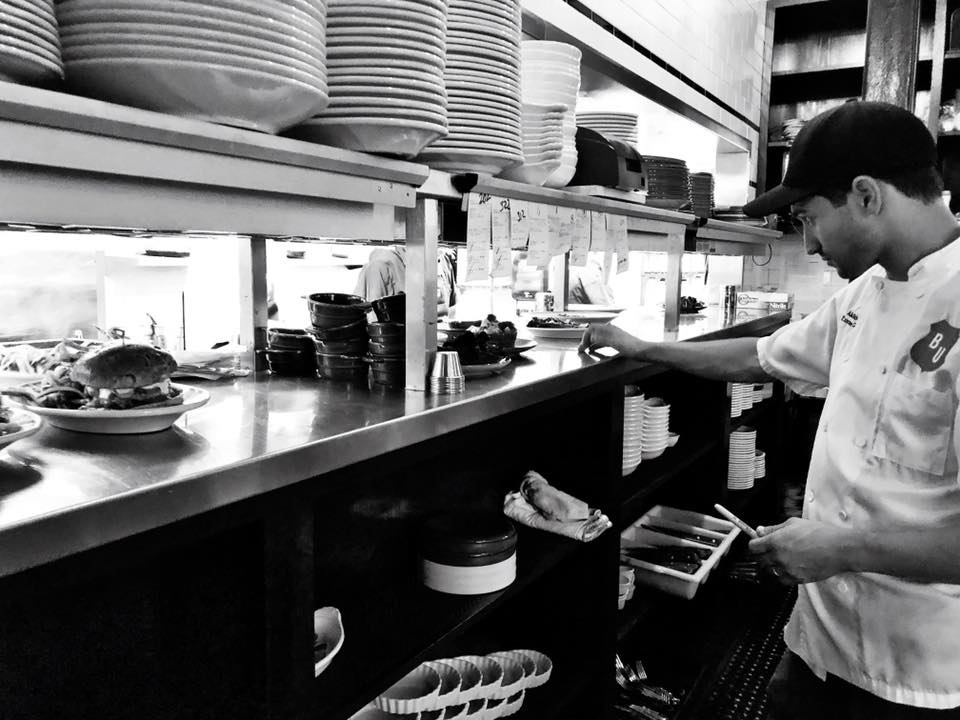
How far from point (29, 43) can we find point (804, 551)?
1635 millimetres

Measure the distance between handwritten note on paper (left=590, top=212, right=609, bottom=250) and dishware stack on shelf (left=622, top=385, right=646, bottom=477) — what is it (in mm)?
597

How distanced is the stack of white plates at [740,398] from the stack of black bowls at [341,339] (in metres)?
2.43

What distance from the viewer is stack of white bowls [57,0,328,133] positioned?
1046mm

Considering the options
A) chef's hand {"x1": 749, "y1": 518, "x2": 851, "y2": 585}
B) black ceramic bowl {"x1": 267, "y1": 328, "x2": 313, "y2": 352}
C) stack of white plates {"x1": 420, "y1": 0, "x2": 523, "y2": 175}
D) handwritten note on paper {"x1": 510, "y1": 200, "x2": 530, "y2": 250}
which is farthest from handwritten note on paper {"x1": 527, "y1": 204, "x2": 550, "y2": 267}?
chef's hand {"x1": 749, "y1": 518, "x2": 851, "y2": 585}

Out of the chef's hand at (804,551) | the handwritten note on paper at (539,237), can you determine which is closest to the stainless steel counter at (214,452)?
the handwritten note on paper at (539,237)

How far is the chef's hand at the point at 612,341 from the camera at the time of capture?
94.7 inches

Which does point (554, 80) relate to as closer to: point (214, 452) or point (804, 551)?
point (804, 551)

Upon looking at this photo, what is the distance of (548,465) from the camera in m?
2.47

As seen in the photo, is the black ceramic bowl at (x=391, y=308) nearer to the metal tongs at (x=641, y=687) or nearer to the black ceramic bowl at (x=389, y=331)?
the black ceramic bowl at (x=389, y=331)

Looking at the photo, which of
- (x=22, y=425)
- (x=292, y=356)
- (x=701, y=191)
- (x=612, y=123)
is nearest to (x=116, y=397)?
(x=22, y=425)

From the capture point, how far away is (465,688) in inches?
78.8

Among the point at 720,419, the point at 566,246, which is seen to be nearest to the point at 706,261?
the point at 720,419

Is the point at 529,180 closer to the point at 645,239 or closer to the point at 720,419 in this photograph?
the point at 645,239

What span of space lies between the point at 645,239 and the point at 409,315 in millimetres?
1867
